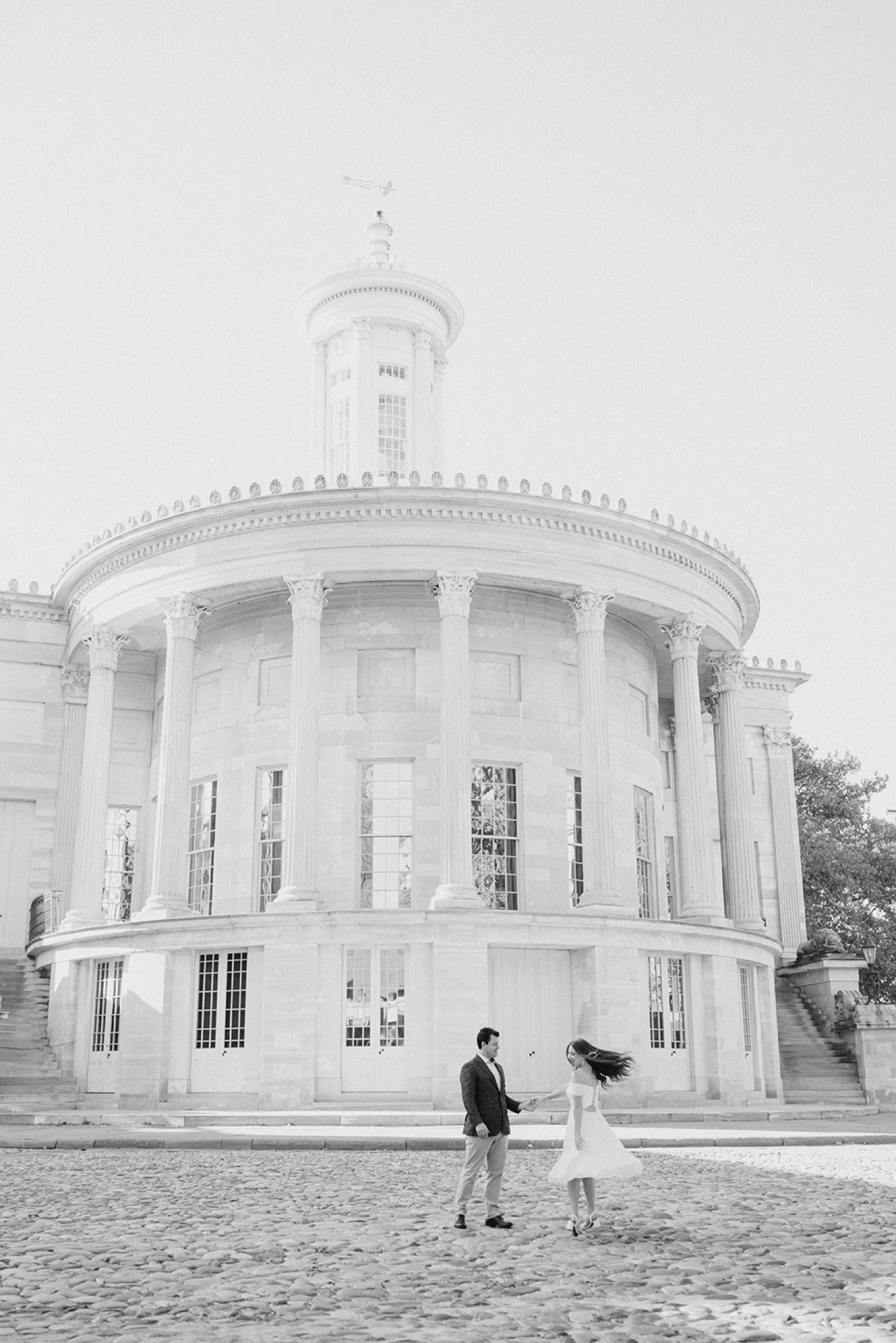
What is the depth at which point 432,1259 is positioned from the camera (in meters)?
9.66

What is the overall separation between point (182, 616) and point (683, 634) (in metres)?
12.2

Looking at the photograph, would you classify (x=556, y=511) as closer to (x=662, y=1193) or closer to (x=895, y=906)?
(x=662, y=1193)

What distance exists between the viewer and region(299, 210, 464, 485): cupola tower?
41062 millimetres

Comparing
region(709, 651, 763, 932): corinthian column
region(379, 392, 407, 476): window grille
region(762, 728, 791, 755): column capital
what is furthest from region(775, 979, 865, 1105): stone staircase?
region(379, 392, 407, 476): window grille

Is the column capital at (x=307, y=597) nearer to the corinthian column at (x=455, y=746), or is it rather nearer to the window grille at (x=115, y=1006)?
the corinthian column at (x=455, y=746)

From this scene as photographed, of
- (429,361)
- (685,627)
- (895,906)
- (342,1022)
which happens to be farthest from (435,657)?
(895,906)

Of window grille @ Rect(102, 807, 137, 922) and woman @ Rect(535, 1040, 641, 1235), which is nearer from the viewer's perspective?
woman @ Rect(535, 1040, 641, 1235)

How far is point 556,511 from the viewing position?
31.9 m

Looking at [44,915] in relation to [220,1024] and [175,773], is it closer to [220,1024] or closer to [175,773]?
[175,773]

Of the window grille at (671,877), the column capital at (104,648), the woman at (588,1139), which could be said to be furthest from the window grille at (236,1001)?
the woman at (588,1139)

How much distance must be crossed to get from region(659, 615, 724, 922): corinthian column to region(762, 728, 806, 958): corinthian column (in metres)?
9.90

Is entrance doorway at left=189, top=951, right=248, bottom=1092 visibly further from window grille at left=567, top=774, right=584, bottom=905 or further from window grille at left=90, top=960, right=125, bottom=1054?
window grille at left=567, top=774, right=584, bottom=905

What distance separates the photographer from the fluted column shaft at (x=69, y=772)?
35625mm

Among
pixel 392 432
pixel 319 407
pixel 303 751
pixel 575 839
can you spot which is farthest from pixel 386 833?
pixel 319 407
